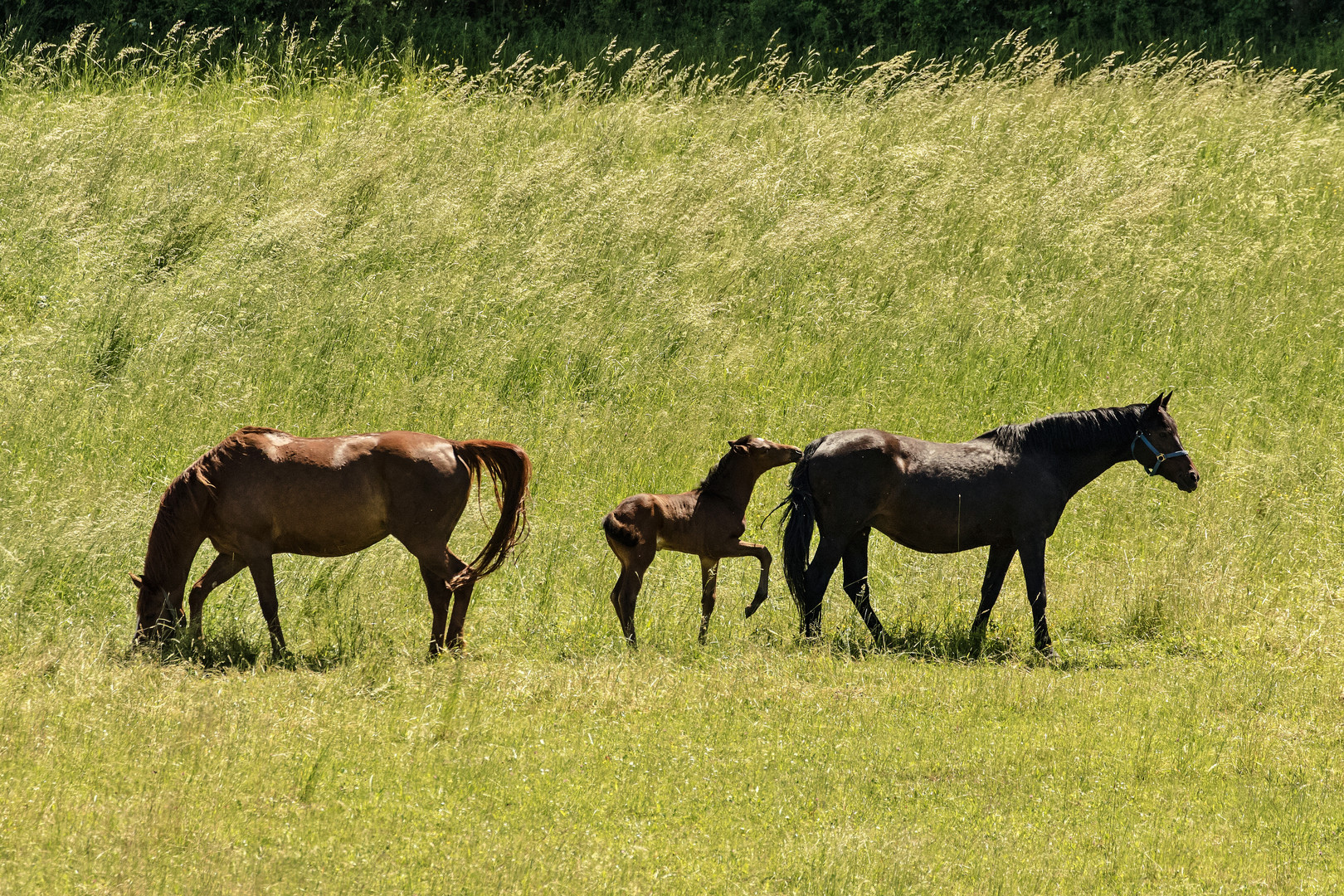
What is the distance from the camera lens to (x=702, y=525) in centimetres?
895

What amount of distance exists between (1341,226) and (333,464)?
14.0 m

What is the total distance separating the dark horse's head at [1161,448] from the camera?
9344 mm

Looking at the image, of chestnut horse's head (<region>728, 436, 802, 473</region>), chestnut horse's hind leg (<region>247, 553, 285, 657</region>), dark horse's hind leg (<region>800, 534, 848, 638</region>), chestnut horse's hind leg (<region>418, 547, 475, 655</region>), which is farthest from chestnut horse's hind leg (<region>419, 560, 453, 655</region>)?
dark horse's hind leg (<region>800, 534, 848, 638</region>)

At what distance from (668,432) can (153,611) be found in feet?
18.2

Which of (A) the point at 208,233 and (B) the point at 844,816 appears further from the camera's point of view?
(A) the point at 208,233

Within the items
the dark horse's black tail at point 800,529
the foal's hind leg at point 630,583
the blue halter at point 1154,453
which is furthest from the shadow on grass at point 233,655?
the blue halter at point 1154,453

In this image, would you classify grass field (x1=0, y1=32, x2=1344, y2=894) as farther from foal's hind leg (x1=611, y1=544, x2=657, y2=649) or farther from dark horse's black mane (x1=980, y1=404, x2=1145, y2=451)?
dark horse's black mane (x1=980, y1=404, x2=1145, y2=451)

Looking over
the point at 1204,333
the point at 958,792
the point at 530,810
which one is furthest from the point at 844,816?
the point at 1204,333

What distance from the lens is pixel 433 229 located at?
602 inches

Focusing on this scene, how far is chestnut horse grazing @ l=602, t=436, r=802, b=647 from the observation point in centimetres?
875

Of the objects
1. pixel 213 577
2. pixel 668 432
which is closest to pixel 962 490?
pixel 668 432

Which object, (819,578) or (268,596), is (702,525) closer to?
(819,578)

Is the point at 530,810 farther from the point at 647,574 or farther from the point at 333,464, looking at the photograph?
the point at 647,574

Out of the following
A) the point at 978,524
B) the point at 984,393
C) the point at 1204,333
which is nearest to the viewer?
the point at 978,524
